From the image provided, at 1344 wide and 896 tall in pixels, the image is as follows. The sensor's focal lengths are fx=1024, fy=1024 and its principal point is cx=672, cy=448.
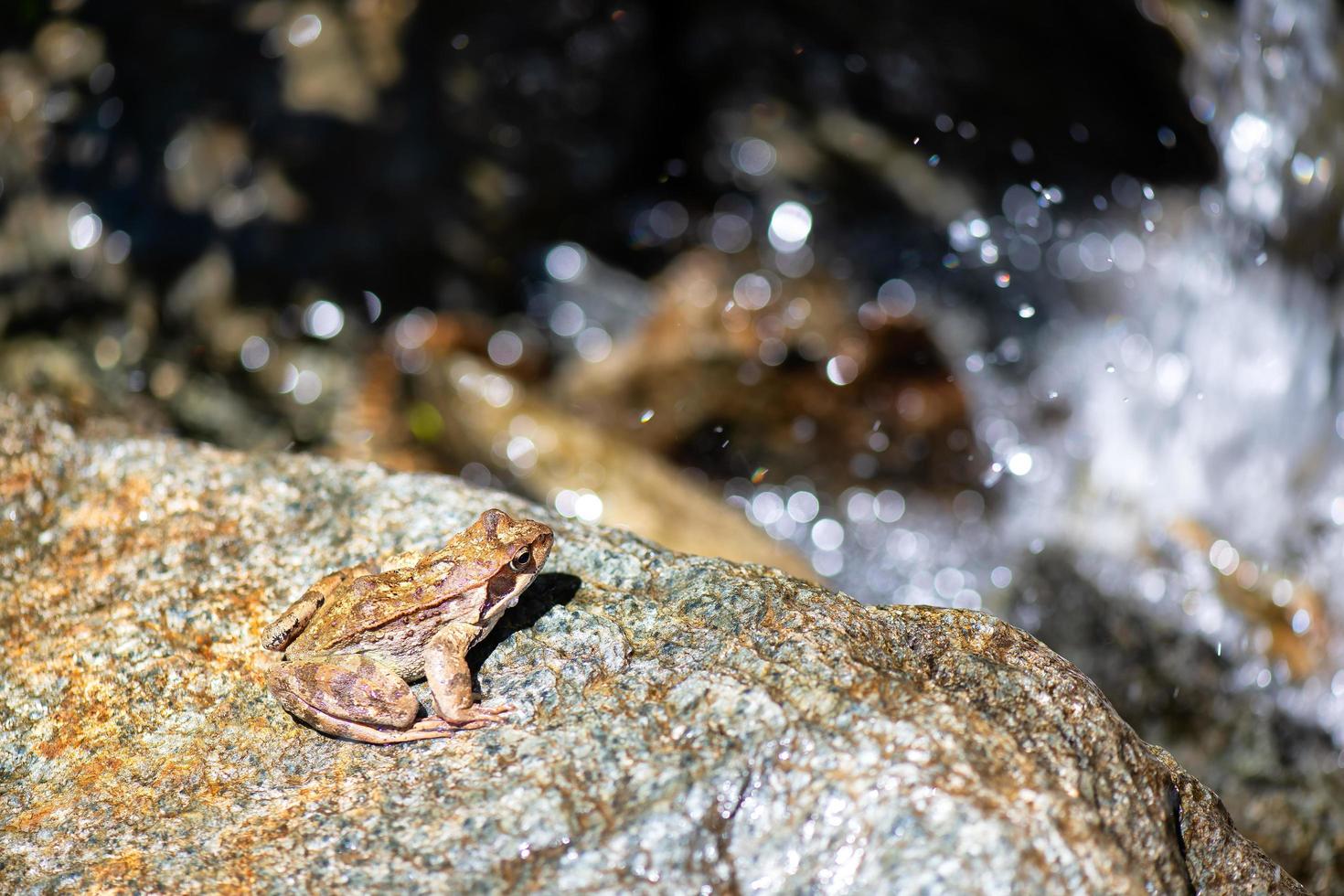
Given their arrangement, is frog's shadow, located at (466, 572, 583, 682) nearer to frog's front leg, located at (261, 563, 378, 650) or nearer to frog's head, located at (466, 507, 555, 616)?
frog's head, located at (466, 507, 555, 616)

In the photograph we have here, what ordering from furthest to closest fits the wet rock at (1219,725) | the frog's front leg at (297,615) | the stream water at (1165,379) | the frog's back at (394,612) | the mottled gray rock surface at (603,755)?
1. the stream water at (1165,379)
2. the wet rock at (1219,725)
3. the frog's front leg at (297,615)
4. the frog's back at (394,612)
5. the mottled gray rock surface at (603,755)

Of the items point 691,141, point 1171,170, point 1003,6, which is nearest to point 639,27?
point 691,141

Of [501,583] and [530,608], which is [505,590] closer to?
[501,583]

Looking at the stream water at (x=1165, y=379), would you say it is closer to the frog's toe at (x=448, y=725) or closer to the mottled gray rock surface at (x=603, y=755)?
the mottled gray rock surface at (x=603, y=755)

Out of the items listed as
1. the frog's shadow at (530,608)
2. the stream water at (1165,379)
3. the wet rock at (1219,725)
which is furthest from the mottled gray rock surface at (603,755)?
the stream water at (1165,379)

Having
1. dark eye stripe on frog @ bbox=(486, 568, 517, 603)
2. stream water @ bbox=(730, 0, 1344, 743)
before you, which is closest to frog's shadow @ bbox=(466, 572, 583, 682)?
dark eye stripe on frog @ bbox=(486, 568, 517, 603)

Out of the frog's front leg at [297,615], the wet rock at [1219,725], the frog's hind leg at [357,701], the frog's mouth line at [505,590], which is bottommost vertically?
the wet rock at [1219,725]
